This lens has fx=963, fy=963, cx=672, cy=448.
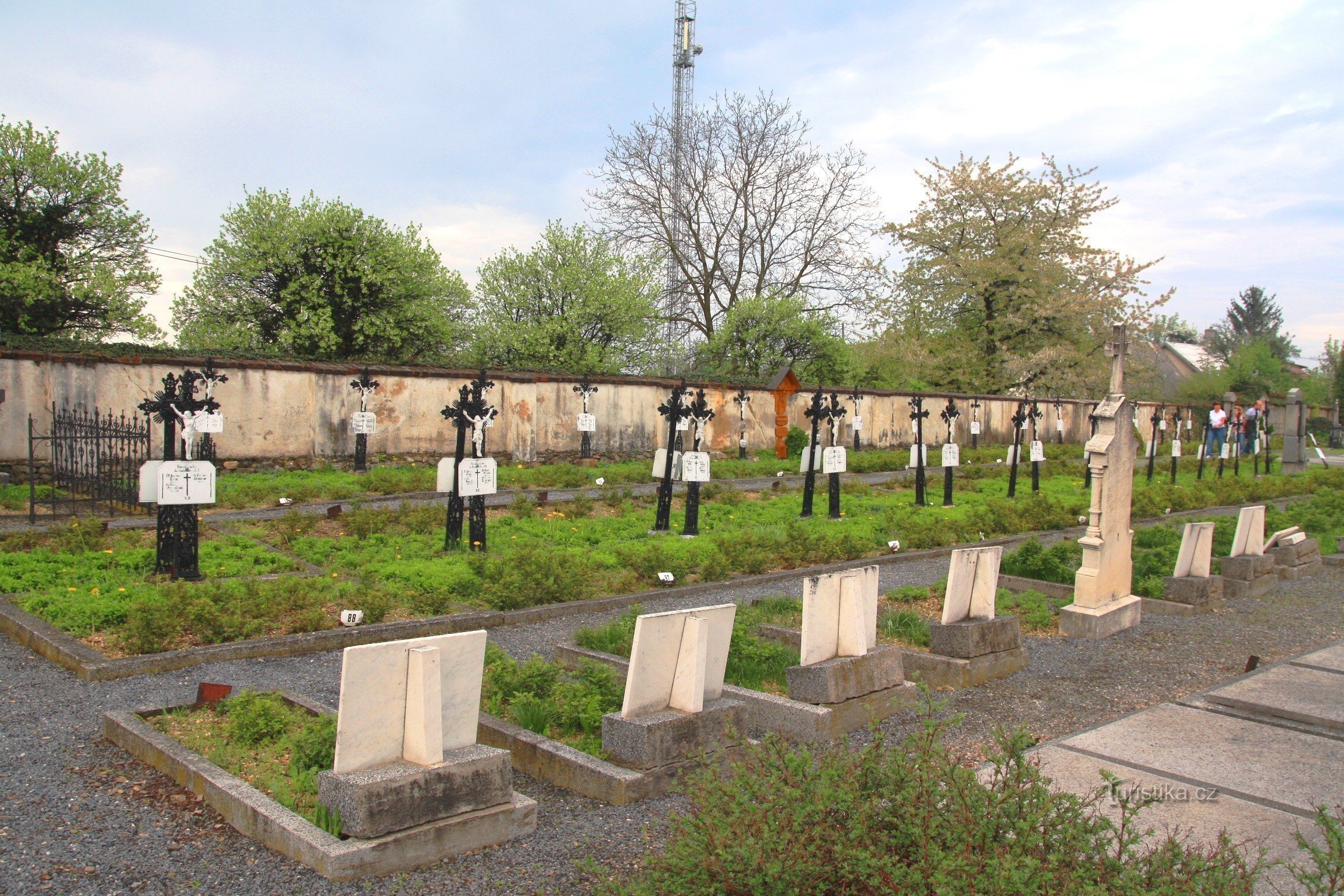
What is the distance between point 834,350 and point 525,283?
12218 millimetres

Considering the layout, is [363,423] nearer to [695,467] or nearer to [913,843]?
[695,467]

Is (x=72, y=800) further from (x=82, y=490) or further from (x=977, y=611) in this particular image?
(x=82, y=490)

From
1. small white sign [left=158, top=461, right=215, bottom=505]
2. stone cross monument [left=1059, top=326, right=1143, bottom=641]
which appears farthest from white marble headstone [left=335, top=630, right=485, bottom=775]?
stone cross monument [left=1059, top=326, right=1143, bottom=641]

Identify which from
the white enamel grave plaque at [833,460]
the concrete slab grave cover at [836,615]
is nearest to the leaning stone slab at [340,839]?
the concrete slab grave cover at [836,615]

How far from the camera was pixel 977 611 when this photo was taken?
22.6 feet

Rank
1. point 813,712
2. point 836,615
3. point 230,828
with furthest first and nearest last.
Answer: point 836,615, point 813,712, point 230,828

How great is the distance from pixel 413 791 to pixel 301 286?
25.3m

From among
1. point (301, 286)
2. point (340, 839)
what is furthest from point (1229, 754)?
point (301, 286)

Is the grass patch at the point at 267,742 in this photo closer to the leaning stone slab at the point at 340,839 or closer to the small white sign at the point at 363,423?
the leaning stone slab at the point at 340,839

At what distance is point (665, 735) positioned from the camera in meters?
4.47

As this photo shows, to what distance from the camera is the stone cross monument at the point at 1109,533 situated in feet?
26.9

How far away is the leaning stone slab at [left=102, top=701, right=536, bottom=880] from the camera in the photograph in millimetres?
3523

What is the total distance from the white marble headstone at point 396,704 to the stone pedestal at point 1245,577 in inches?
353

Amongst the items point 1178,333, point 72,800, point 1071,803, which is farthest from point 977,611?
point 1178,333
